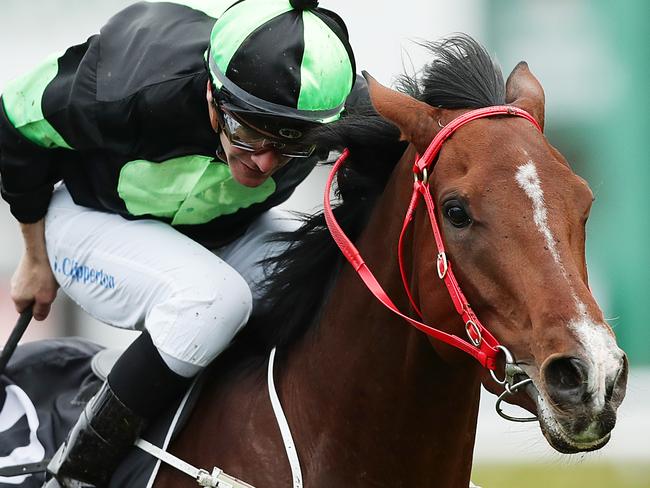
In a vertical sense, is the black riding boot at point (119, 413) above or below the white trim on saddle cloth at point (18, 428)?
above

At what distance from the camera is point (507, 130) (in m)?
2.68

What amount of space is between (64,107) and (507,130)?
1383mm

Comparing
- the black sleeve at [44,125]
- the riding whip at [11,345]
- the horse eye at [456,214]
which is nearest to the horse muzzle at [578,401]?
the horse eye at [456,214]

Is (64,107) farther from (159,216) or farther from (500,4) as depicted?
(500,4)

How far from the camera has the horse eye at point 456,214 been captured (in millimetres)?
2602

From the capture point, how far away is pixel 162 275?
10.8 ft

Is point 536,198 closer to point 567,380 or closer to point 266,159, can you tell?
point 567,380

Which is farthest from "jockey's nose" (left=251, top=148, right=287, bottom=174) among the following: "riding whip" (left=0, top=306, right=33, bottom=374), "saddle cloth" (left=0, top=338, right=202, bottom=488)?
"riding whip" (left=0, top=306, right=33, bottom=374)

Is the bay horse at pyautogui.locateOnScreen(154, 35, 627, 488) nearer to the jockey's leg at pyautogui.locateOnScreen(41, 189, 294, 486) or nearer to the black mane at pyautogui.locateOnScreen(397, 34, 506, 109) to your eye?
the black mane at pyautogui.locateOnScreen(397, 34, 506, 109)

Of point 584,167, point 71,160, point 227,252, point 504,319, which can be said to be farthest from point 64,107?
point 584,167

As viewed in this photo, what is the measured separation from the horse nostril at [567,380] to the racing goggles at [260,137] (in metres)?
1.10

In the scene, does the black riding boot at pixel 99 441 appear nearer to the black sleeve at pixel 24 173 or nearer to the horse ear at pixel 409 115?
the black sleeve at pixel 24 173

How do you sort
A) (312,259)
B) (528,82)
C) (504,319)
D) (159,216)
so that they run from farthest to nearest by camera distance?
(159,216) < (312,259) < (528,82) < (504,319)

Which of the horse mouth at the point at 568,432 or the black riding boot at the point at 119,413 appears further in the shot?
the black riding boot at the point at 119,413
